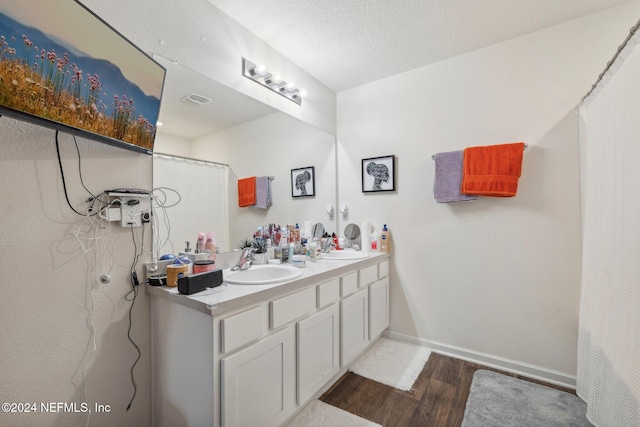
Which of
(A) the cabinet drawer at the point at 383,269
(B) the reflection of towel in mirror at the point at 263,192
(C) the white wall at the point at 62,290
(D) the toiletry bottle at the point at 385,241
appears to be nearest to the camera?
(C) the white wall at the point at 62,290

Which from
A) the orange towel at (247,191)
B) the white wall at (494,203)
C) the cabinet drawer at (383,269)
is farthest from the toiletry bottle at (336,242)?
the orange towel at (247,191)

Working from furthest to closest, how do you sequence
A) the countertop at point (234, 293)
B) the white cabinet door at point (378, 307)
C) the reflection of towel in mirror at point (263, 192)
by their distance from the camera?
the white cabinet door at point (378, 307), the reflection of towel in mirror at point (263, 192), the countertop at point (234, 293)

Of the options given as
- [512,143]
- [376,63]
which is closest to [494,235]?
[512,143]

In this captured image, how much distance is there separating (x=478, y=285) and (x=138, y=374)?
2290 mm

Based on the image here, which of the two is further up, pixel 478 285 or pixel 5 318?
pixel 5 318

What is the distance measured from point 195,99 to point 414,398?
2277mm

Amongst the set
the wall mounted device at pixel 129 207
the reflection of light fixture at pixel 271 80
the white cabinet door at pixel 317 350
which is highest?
the reflection of light fixture at pixel 271 80

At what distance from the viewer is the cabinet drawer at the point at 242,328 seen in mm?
1146

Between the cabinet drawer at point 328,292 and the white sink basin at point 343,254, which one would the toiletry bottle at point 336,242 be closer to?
the white sink basin at point 343,254

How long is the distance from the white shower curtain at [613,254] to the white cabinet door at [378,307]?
4.14 ft

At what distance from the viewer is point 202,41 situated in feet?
5.37

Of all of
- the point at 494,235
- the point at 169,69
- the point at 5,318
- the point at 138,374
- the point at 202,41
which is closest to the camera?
the point at 5,318

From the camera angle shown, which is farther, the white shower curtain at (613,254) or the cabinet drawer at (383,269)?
the cabinet drawer at (383,269)

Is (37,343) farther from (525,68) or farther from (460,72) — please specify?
(525,68)
